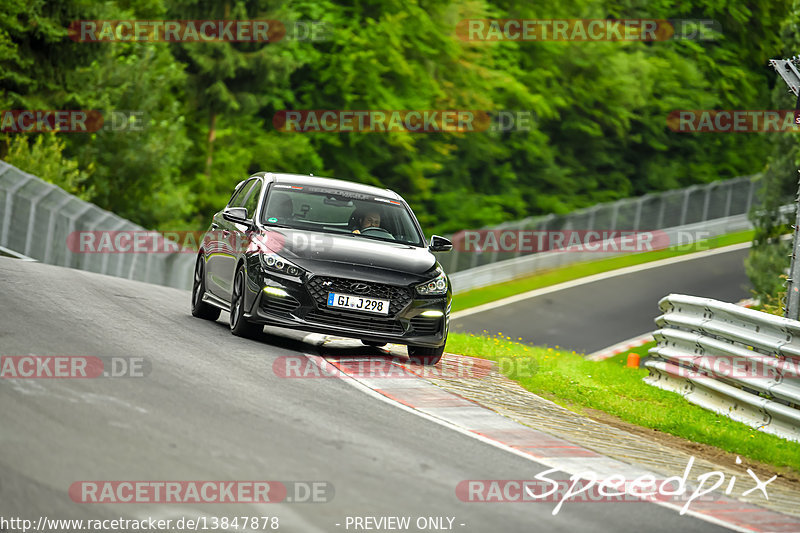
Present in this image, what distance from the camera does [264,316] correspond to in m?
11.1

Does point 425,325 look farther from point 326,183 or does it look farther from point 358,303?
point 326,183

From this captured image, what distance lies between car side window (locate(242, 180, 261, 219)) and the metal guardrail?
4745 mm

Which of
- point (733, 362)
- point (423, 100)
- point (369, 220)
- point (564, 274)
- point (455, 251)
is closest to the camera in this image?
point (733, 362)

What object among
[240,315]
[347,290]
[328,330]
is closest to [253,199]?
[240,315]

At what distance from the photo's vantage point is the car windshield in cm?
1222

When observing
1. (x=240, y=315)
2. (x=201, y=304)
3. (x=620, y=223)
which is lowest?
(x=620, y=223)

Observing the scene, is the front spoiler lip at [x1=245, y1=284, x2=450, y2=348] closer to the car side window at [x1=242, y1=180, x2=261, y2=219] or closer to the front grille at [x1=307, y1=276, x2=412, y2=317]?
the front grille at [x1=307, y1=276, x2=412, y2=317]

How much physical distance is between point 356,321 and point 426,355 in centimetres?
114

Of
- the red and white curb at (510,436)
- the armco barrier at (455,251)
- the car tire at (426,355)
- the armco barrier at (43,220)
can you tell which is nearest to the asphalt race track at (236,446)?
the red and white curb at (510,436)

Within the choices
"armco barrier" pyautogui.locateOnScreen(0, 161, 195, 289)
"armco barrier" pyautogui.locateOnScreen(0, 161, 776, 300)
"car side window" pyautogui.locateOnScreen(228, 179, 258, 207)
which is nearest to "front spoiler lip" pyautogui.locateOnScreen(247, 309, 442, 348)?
"car side window" pyautogui.locateOnScreen(228, 179, 258, 207)

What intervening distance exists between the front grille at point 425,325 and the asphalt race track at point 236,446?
5.57 ft

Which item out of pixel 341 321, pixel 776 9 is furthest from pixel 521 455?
pixel 776 9

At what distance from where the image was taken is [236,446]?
6867 mm

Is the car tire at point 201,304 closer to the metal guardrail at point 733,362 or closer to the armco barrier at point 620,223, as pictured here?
the metal guardrail at point 733,362
